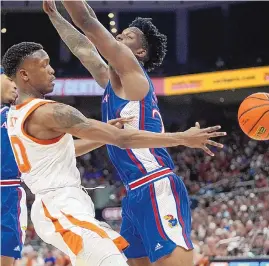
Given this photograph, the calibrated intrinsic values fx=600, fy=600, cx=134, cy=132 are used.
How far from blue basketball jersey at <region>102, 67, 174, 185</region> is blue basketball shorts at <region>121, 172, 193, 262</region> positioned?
4.0 inches

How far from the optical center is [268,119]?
458cm

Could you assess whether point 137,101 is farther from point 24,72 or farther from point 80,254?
point 80,254

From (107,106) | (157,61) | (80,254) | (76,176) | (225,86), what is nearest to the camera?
(80,254)

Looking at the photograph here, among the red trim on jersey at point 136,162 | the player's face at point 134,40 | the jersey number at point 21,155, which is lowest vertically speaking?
the red trim on jersey at point 136,162

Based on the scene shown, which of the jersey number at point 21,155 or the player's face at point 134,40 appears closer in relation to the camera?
the jersey number at point 21,155

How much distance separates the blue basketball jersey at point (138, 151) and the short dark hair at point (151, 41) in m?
0.54

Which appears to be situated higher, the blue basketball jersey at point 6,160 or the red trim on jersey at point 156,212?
the blue basketball jersey at point 6,160

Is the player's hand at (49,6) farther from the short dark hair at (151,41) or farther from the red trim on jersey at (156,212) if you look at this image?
the red trim on jersey at (156,212)

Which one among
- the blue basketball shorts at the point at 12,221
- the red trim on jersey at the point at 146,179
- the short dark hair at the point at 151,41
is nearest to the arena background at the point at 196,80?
the blue basketball shorts at the point at 12,221

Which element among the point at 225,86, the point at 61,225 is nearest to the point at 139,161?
the point at 61,225

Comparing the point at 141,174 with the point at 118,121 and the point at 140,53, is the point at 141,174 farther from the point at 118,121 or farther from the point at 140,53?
the point at 140,53

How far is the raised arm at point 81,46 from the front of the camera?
4.75 metres

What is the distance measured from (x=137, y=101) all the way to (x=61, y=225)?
1189 millimetres

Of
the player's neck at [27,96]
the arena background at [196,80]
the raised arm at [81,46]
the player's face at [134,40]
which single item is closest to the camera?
the player's neck at [27,96]
